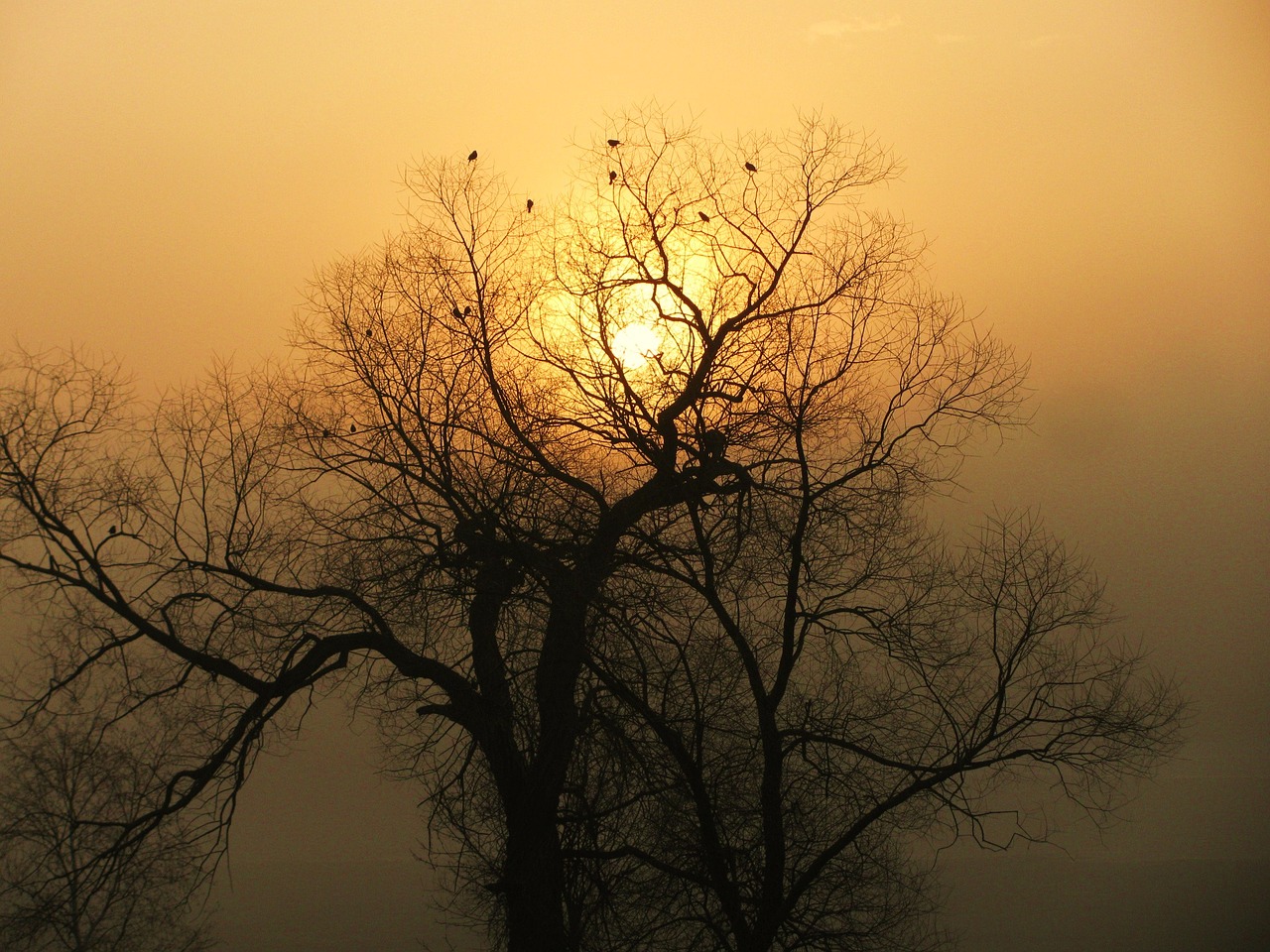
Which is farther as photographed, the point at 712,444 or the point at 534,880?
the point at 712,444

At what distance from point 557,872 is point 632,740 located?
43.9 inches

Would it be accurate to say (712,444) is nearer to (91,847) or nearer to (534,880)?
(534,880)

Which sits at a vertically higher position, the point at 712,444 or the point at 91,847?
the point at 712,444

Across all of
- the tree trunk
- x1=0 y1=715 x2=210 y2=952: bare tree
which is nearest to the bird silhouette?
the tree trunk

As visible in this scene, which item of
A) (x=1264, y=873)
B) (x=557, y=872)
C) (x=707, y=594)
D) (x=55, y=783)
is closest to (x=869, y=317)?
(x=707, y=594)

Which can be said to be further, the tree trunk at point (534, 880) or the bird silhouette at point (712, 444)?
the bird silhouette at point (712, 444)

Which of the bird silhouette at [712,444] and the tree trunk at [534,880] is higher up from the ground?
the bird silhouette at [712,444]

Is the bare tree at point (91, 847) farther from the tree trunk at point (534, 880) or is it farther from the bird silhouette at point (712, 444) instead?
the bird silhouette at point (712, 444)

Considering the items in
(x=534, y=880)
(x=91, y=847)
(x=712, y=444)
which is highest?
(x=712, y=444)

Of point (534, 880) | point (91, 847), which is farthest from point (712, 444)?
point (91, 847)

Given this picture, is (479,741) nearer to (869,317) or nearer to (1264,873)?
(869,317)

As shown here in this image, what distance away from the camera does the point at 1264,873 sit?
25.2 metres

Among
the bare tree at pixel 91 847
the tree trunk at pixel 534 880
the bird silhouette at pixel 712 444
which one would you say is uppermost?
the bird silhouette at pixel 712 444

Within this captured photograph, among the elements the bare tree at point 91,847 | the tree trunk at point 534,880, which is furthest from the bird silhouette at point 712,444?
the bare tree at point 91,847
